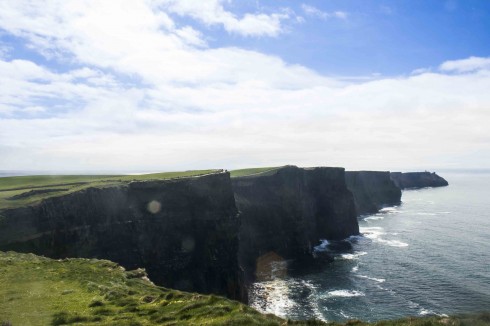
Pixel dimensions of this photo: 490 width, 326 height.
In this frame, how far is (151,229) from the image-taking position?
181 feet

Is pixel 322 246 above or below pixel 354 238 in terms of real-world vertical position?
below

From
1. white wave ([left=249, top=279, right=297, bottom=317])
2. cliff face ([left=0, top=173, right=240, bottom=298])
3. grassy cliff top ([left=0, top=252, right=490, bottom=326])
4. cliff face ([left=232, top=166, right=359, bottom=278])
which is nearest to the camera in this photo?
grassy cliff top ([left=0, top=252, right=490, bottom=326])

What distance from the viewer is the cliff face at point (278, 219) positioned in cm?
8806

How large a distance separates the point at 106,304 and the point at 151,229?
34676mm

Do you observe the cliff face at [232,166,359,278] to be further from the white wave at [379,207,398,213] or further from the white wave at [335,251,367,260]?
the white wave at [379,207,398,213]

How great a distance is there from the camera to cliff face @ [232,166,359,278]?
88.1 meters

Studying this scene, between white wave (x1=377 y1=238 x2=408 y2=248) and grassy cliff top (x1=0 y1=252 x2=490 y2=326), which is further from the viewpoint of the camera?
white wave (x1=377 y1=238 x2=408 y2=248)

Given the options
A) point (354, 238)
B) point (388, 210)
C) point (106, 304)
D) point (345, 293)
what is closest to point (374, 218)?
point (388, 210)

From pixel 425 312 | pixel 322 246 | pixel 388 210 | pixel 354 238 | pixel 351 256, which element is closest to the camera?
pixel 425 312

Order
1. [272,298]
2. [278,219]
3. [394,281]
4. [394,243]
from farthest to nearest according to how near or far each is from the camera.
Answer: [394,243]
[278,219]
[394,281]
[272,298]

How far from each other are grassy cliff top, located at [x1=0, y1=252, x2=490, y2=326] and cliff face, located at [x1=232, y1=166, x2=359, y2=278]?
53.9 metres

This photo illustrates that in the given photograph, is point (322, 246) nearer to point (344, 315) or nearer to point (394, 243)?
point (394, 243)

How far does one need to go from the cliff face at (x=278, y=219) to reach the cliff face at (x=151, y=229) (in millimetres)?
19380

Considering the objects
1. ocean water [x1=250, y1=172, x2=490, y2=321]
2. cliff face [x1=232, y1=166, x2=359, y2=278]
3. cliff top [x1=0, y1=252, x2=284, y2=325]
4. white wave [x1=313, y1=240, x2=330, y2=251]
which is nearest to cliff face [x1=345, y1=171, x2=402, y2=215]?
ocean water [x1=250, y1=172, x2=490, y2=321]
